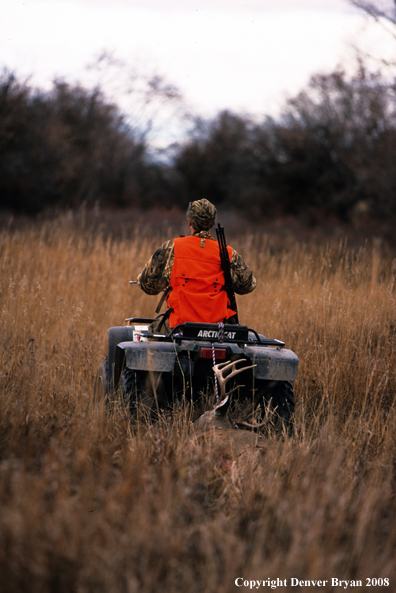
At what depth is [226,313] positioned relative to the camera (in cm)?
415

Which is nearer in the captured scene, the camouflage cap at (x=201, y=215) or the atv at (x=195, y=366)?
the atv at (x=195, y=366)

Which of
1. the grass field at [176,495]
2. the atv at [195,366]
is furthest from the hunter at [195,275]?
the grass field at [176,495]

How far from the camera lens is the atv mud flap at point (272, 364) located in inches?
145

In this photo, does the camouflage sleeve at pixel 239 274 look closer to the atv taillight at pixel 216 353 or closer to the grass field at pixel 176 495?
the atv taillight at pixel 216 353

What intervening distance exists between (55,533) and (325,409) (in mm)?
2978

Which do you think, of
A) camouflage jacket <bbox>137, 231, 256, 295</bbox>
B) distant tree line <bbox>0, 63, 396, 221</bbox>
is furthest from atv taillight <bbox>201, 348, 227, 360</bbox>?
distant tree line <bbox>0, 63, 396, 221</bbox>

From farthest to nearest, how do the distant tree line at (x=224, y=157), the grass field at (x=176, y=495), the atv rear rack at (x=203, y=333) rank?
the distant tree line at (x=224, y=157) < the atv rear rack at (x=203, y=333) < the grass field at (x=176, y=495)

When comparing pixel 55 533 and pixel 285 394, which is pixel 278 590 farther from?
pixel 285 394

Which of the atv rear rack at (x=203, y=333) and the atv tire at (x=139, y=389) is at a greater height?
the atv rear rack at (x=203, y=333)

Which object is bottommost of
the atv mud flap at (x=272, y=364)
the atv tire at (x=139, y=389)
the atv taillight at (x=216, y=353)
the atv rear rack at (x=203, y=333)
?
the atv tire at (x=139, y=389)

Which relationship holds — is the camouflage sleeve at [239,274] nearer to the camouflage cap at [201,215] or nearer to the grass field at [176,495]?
the camouflage cap at [201,215]

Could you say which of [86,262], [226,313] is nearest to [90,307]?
[86,262]

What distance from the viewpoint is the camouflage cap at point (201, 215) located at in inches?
166

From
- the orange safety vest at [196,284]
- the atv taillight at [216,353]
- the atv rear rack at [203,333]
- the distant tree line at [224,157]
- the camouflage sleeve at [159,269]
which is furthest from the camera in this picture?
the distant tree line at [224,157]
